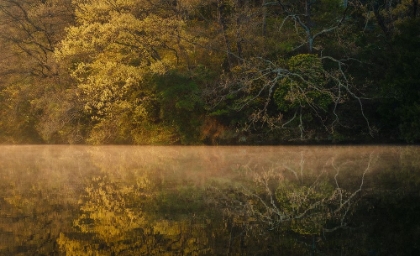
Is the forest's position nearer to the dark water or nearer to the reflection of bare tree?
the dark water

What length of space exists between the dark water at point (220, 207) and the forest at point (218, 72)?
477 centimetres

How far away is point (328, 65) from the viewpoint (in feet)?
83.6

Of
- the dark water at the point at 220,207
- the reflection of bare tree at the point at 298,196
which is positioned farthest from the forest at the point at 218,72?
the reflection of bare tree at the point at 298,196

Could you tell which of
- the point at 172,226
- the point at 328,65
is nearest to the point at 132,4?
the point at 328,65

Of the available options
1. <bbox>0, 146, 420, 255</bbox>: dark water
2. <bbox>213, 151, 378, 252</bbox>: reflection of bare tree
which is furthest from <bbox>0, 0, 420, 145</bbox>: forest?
<bbox>213, 151, 378, 252</bbox>: reflection of bare tree

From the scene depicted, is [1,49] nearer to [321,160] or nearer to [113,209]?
[321,160]

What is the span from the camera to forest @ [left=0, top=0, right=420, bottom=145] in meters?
24.0

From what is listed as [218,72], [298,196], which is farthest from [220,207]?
[218,72]

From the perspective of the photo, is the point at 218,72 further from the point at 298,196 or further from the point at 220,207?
the point at 220,207

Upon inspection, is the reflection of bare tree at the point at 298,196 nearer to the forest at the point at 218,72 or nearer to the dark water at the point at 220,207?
the dark water at the point at 220,207

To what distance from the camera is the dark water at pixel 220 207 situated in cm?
804

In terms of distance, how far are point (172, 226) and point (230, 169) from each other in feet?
27.2

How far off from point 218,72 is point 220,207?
706 inches

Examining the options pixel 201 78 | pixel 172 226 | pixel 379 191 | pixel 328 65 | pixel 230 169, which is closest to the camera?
pixel 172 226
